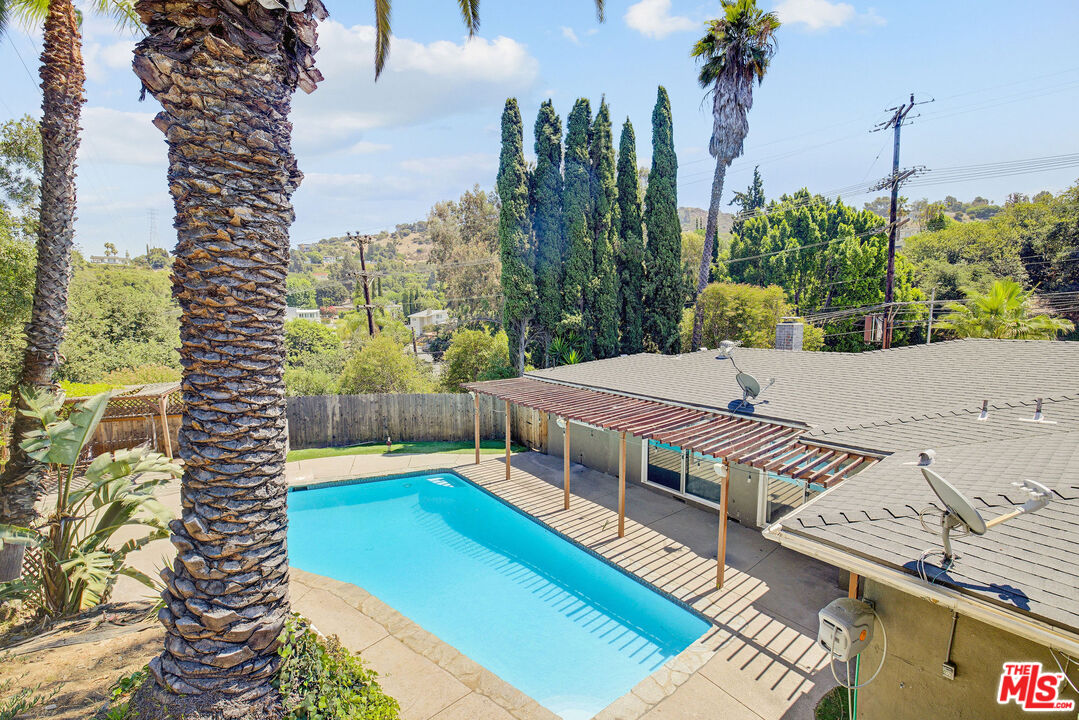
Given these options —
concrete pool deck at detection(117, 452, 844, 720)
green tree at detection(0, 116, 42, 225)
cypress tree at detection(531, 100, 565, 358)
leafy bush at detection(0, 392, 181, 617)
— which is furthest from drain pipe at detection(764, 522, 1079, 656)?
cypress tree at detection(531, 100, 565, 358)

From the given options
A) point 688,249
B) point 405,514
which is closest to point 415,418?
point 405,514

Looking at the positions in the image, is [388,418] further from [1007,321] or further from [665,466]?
[1007,321]

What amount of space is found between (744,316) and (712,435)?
18.0 metres

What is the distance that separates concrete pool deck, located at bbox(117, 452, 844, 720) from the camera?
6.02 meters

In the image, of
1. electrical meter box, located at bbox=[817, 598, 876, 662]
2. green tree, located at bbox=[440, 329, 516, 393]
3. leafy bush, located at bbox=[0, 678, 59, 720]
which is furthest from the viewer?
green tree, located at bbox=[440, 329, 516, 393]

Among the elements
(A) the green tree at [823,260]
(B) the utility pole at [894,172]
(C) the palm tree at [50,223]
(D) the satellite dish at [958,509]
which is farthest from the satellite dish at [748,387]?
(A) the green tree at [823,260]

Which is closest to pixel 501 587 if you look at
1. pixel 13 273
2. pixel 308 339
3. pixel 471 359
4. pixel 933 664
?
pixel 933 664

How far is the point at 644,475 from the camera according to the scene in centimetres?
1365

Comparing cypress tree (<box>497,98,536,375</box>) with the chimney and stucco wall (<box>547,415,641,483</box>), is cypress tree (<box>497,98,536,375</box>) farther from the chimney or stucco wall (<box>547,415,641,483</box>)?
the chimney

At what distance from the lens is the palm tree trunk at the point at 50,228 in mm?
7258

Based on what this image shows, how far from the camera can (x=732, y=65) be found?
22.8 m

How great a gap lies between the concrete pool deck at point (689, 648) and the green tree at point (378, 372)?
10151mm

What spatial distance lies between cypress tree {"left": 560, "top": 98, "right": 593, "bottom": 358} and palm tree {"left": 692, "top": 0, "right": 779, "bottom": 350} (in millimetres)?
6042

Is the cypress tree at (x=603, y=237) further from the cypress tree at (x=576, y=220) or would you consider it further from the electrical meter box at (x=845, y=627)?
the electrical meter box at (x=845, y=627)
